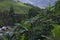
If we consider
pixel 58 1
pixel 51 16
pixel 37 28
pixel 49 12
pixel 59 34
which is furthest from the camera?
pixel 58 1

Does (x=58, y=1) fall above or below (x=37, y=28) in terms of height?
above

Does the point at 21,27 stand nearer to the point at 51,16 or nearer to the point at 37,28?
Result: the point at 37,28

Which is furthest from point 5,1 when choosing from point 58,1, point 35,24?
point 35,24

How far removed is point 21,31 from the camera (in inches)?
220

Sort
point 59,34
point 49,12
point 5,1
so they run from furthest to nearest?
point 5,1
point 49,12
point 59,34

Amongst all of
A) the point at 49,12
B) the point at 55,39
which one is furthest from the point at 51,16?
the point at 55,39

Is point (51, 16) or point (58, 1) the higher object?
point (58, 1)

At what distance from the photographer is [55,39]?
15.8 feet

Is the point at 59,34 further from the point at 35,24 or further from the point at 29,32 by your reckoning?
the point at 35,24

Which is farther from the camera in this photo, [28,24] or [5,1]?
[5,1]

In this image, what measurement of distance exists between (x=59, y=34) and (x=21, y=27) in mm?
1606

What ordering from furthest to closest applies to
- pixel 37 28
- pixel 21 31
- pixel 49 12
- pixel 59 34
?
1. pixel 49 12
2. pixel 37 28
3. pixel 21 31
4. pixel 59 34

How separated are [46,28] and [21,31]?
3.84 ft

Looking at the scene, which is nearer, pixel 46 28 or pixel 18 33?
pixel 18 33
